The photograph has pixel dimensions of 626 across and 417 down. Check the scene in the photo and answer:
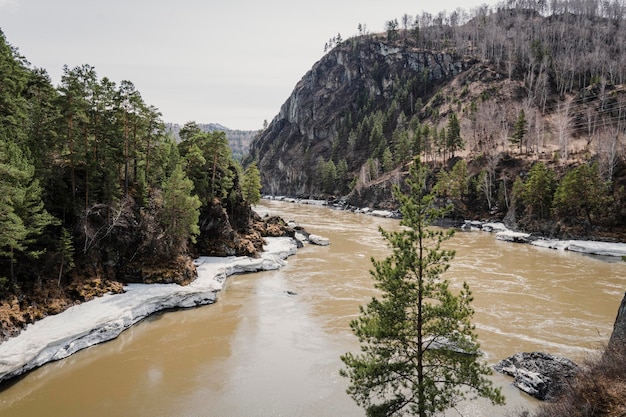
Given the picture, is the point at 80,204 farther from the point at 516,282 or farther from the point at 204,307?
the point at 516,282

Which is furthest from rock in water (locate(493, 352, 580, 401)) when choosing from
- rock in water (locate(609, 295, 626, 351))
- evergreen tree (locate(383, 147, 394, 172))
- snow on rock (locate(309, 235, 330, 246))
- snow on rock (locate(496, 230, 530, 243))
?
evergreen tree (locate(383, 147, 394, 172))

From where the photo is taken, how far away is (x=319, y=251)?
158 feet

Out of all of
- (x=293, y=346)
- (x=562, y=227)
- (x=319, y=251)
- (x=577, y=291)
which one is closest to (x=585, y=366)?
(x=293, y=346)

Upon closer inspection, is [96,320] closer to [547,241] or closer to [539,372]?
[539,372]

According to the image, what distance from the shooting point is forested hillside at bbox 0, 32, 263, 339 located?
67.9 feet

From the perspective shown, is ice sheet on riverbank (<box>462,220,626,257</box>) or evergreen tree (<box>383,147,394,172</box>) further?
Answer: evergreen tree (<box>383,147,394,172</box>)

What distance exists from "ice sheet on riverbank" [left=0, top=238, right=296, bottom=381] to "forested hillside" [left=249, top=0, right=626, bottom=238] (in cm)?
5132

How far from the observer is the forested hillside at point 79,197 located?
67.9ft

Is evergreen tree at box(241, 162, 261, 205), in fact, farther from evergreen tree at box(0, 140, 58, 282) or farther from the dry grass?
the dry grass

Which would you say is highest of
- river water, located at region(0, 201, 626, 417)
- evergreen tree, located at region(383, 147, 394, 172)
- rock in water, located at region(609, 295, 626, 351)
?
evergreen tree, located at region(383, 147, 394, 172)

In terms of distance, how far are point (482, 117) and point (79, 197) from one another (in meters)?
99.4

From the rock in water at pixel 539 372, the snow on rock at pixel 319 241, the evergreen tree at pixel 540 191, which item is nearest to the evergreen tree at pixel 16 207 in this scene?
the rock in water at pixel 539 372

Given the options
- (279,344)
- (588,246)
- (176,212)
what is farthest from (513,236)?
(176,212)

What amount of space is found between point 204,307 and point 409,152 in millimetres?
87897
